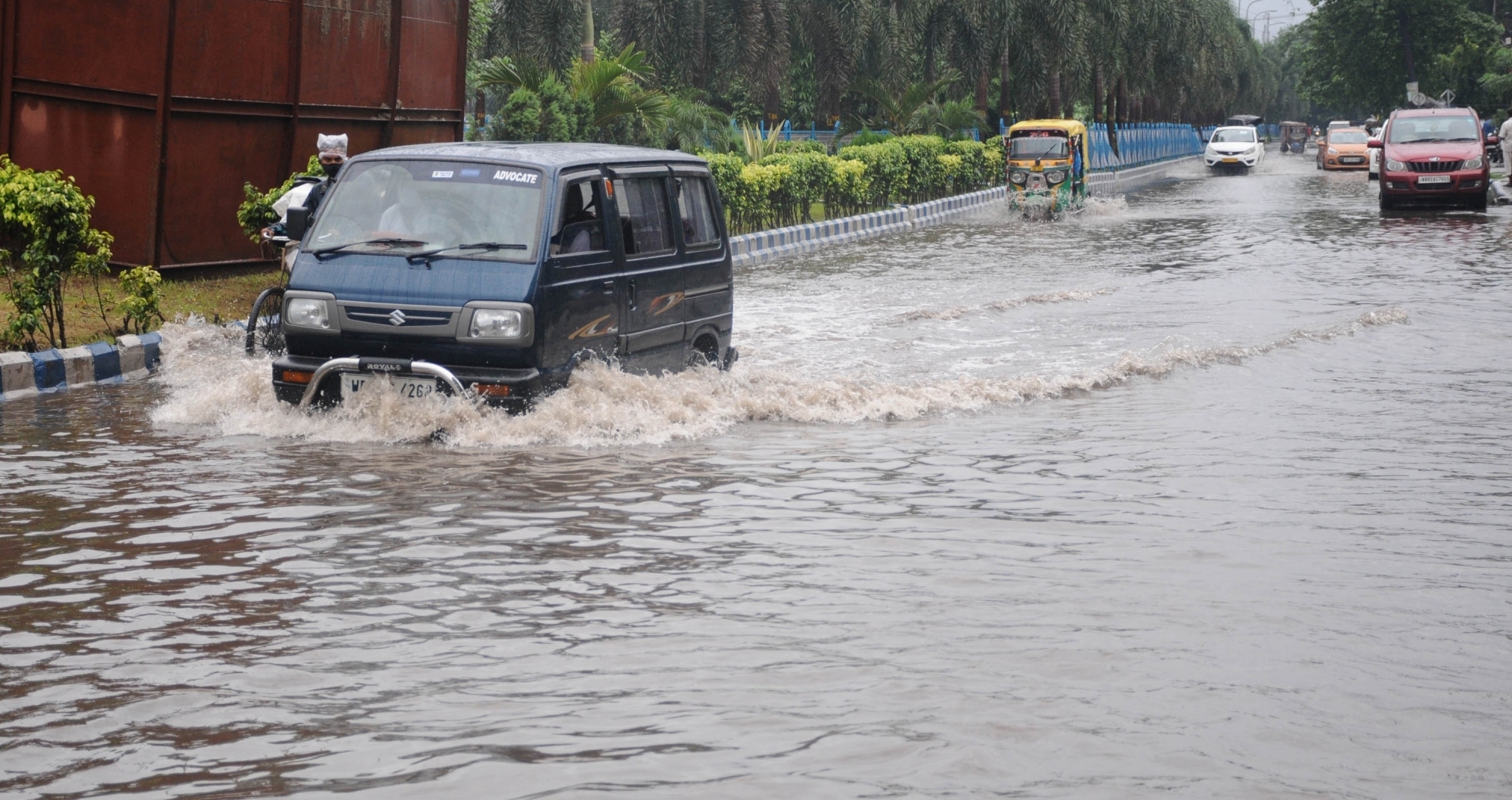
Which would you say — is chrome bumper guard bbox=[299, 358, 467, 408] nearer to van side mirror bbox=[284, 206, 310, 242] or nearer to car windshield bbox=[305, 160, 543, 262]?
car windshield bbox=[305, 160, 543, 262]

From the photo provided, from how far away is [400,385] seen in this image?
927 cm

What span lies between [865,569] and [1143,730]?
2.03 meters

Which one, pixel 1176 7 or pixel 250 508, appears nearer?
pixel 250 508

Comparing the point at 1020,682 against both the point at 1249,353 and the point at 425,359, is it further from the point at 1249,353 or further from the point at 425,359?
the point at 1249,353

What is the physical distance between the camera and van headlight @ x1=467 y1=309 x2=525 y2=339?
908 centimetres

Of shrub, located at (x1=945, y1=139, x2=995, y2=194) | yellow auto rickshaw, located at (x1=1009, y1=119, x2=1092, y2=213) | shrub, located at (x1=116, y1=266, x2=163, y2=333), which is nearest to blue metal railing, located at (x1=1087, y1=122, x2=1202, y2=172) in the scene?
shrub, located at (x1=945, y1=139, x2=995, y2=194)

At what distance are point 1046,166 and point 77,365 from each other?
82.9 ft

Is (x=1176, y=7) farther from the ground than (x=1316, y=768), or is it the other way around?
(x=1176, y=7)

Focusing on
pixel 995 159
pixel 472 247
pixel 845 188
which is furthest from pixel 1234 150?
pixel 472 247

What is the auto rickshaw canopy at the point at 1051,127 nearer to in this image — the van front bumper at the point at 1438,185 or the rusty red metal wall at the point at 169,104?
the van front bumper at the point at 1438,185

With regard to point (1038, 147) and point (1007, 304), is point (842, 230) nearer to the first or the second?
point (1038, 147)

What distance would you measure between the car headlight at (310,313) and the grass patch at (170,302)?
385cm

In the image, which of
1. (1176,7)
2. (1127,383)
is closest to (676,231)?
(1127,383)

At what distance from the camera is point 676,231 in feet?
35.4
